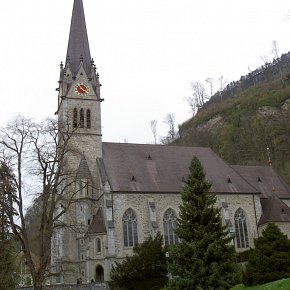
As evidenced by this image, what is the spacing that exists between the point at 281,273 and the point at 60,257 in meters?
23.8

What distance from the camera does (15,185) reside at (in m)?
23.6

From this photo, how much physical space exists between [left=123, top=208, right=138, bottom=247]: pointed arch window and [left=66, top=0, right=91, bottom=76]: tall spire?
14547mm

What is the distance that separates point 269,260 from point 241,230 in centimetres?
2447

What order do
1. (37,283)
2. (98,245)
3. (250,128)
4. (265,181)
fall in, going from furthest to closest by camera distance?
(250,128), (265,181), (98,245), (37,283)

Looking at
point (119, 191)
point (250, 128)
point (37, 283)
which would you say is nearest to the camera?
point (37, 283)

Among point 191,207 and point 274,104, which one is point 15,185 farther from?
point 274,104

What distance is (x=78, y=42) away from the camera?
4644 cm

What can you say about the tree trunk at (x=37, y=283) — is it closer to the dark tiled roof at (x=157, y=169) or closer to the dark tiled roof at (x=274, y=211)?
the dark tiled roof at (x=157, y=169)

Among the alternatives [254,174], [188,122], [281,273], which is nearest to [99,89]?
[254,174]

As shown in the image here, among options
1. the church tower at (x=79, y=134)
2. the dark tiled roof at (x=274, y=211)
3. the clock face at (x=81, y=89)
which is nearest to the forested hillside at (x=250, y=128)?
the dark tiled roof at (x=274, y=211)

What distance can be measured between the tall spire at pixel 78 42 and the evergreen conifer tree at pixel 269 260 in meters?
29.4

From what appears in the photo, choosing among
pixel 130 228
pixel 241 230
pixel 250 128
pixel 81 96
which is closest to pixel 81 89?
pixel 81 96

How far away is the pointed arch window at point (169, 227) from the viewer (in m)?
40.2

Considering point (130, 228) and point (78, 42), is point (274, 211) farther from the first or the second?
point (78, 42)
